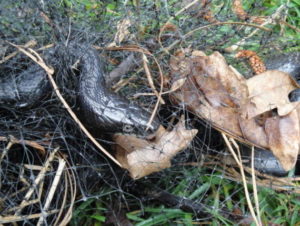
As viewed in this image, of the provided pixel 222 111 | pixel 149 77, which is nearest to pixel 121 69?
pixel 149 77

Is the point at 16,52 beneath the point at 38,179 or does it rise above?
above

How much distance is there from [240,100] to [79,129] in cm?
69

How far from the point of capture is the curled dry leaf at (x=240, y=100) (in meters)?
1.89

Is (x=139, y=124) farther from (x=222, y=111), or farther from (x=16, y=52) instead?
(x=16, y=52)

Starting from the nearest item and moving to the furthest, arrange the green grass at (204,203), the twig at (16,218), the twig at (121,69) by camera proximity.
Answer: the twig at (16,218)
the green grass at (204,203)
the twig at (121,69)

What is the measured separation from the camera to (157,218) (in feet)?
6.33

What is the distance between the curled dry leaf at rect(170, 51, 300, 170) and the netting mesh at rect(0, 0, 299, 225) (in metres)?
0.07

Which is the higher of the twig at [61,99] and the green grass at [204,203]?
the twig at [61,99]

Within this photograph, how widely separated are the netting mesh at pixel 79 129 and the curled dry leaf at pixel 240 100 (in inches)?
2.6

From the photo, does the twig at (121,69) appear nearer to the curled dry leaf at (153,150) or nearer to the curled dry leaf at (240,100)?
the curled dry leaf at (240,100)

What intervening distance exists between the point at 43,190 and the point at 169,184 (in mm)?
541

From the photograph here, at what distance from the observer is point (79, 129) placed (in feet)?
6.20

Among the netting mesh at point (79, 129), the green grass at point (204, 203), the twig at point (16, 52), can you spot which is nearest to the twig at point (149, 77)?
the netting mesh at point (79, 129)

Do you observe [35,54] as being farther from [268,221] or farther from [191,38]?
[268,221]
